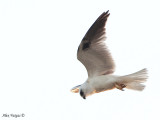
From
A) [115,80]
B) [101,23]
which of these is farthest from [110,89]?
[101,23]

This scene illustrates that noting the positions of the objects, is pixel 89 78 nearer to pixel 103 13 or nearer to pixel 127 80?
pixel 127 80

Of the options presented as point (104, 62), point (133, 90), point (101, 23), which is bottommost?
point (133, 90)

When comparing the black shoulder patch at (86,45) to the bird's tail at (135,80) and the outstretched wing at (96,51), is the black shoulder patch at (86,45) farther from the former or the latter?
the bird's tail at (135,80)

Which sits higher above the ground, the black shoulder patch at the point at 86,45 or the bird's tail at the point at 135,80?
the black shoulder patch at the point at 86,45

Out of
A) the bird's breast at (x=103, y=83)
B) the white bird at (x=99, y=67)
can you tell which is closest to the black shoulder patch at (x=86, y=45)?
the white bird at (x=99, y=67)

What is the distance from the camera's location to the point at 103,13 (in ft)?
21.8

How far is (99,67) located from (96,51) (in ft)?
1.04

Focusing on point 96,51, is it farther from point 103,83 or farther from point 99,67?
point 103,83

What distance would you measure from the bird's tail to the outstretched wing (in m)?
0.38

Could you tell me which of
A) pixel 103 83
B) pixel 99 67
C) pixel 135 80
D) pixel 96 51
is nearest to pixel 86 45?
pixel 96 51

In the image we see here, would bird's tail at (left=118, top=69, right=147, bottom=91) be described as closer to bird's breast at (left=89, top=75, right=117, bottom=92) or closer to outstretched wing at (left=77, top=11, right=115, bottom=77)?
bird's breast at (left=89, top=75, right=117, bottom=92)

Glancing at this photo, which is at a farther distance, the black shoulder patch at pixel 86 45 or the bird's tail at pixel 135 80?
the black shoulder patch at pixel 86 45

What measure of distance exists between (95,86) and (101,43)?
2.32ft

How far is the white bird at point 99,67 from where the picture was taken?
6.63 meters
